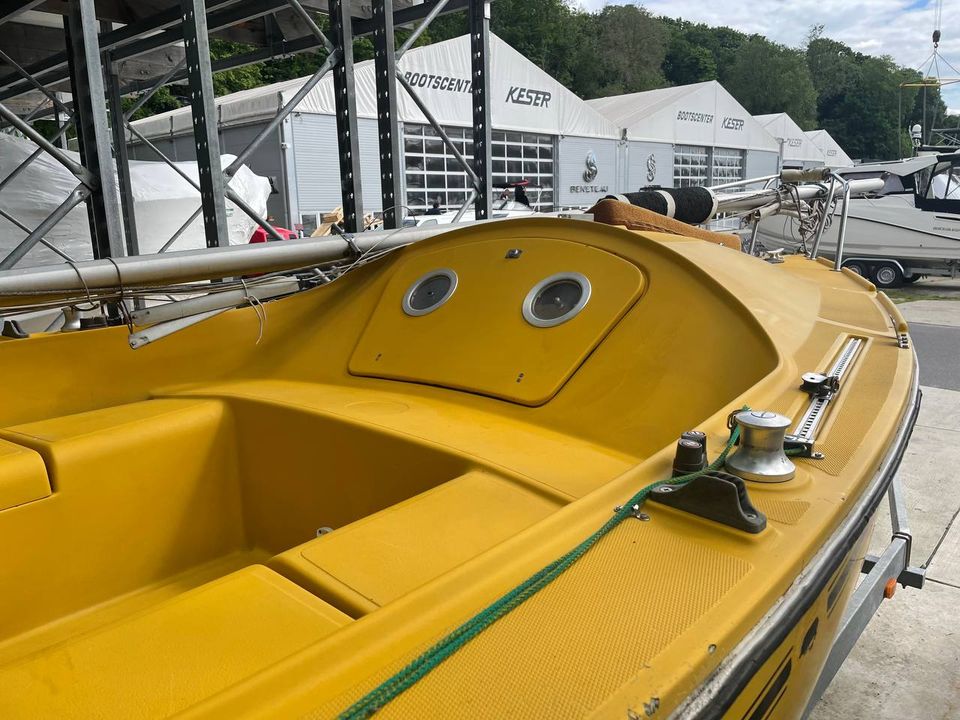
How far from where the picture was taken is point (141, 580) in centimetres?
207

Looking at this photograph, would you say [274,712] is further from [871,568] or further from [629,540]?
[871,568]

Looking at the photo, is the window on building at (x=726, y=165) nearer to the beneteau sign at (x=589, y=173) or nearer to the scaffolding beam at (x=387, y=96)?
the beneteau sign at (x=589, y=173)

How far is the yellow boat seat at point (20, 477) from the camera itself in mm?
1701

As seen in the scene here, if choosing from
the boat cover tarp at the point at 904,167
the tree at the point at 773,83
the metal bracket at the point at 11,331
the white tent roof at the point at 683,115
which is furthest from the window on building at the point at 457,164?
the tree at the point at 773,83

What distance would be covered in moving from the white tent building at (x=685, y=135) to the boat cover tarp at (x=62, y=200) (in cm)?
1577

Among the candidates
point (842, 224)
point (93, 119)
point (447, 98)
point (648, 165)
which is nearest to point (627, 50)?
point (648, 165)

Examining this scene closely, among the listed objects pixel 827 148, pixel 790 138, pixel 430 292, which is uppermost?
pixel 790 138

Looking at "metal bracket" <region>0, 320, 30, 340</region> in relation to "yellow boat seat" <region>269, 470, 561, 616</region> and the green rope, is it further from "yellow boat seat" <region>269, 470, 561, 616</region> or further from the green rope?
the green rope

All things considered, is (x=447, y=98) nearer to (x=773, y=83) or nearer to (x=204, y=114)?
(x=204, y=114)

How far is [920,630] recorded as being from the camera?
2645 mm

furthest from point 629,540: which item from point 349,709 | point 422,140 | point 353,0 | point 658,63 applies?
point 658,63

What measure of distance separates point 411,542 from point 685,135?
956 inches

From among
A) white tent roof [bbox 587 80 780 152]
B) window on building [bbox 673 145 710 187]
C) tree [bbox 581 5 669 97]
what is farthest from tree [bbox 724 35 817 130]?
window on building [bbox 673 145 710 187]

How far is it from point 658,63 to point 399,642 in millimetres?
66280
